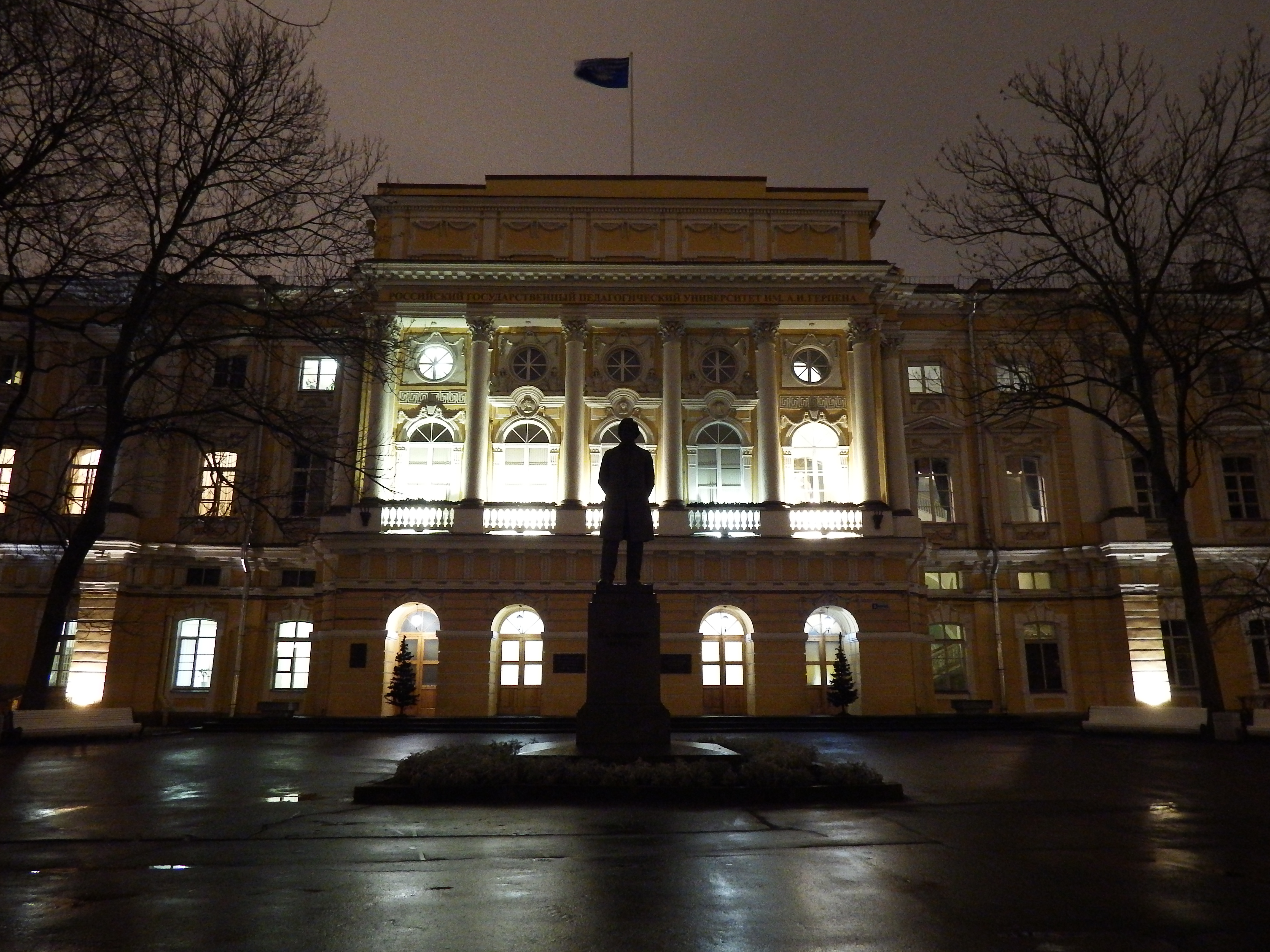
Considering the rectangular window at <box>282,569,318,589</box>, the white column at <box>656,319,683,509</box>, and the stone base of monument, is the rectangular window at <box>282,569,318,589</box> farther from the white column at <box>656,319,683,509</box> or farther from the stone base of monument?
the stone base of monument

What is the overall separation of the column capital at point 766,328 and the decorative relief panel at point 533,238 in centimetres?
636

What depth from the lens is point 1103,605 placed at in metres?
28.7

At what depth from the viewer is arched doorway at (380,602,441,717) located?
26359 millimetres

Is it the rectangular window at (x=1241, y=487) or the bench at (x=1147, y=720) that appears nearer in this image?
the bench at (x=1147, y=720)

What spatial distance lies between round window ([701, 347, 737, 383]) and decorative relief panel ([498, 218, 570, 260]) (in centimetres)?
543

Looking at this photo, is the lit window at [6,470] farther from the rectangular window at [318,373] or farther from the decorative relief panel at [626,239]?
the decorative relief panel at [626,239]

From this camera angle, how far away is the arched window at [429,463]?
2842 centimetres

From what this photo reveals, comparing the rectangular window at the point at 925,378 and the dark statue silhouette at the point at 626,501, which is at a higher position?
the rectangular window at the point at 925,378

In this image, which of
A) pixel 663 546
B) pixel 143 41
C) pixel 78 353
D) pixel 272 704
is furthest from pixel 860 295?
pixel 78 353

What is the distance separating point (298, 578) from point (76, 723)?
445 inches

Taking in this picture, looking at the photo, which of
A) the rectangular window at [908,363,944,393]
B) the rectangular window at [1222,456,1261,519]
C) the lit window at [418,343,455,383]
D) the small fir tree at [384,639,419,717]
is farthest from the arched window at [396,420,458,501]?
the rectangular window at [1222,456,1261,519]

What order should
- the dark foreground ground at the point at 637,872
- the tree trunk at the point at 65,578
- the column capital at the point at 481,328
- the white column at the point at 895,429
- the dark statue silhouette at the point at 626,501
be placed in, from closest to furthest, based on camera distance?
1. the dark foreground ground at the point at 637,872
2. the dark statue silhouette at the point at 626,501
3. the tree trunk at the point at 65,578
4. the white column at the point at 895,429
5. the column capital at the point at 481,328

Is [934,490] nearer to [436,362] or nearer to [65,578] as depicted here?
[436,362]

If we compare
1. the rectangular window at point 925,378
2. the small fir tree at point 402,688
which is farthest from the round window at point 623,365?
the small fir tree at point 402,688
